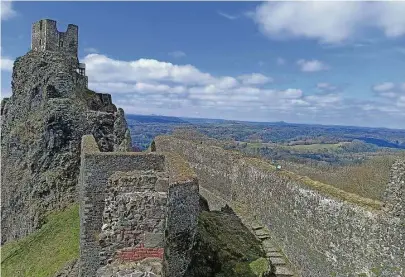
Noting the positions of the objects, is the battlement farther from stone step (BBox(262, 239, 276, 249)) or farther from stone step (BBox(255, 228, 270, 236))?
stone step (BBox(262, 239, 276, 249))

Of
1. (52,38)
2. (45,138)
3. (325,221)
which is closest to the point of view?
(325,221)

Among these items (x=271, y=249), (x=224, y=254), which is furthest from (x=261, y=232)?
(x=224, y=254)

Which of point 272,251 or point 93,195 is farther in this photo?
point 93,195

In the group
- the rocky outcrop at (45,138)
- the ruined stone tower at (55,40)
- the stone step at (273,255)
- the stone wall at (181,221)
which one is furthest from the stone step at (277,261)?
the ruined stone tower at (55,40)

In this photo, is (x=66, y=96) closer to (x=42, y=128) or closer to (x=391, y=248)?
(x=42, y=128)

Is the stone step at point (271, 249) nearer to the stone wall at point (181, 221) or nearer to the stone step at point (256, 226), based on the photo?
the stone step at point (256, 226)

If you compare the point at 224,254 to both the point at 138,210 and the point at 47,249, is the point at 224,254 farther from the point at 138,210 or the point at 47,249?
the point at 47,249
